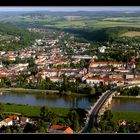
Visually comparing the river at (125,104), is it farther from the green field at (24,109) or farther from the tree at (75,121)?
the tree at (75,121)

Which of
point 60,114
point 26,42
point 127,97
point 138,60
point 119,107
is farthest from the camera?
point 26,42

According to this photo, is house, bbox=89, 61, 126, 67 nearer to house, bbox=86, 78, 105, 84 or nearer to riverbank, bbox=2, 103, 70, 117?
house, bbox=86, 78, 105, 84

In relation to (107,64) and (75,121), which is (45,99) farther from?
(107,64)

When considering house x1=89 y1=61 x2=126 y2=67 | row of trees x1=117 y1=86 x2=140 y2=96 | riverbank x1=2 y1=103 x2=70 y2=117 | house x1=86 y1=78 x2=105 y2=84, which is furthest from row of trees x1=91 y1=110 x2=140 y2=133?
house x1=89 y1=61 x2=126 y2=67

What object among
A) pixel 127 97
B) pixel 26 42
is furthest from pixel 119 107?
pixel 26 42

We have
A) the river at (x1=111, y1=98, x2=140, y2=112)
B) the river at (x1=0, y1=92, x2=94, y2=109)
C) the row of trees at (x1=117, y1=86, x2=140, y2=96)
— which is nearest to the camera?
the river at (x1=111, y1=98, x2=140, y2=112)

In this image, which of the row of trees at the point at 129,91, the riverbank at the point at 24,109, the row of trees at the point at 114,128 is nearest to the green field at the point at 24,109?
the riverbank at the point at 24,109
